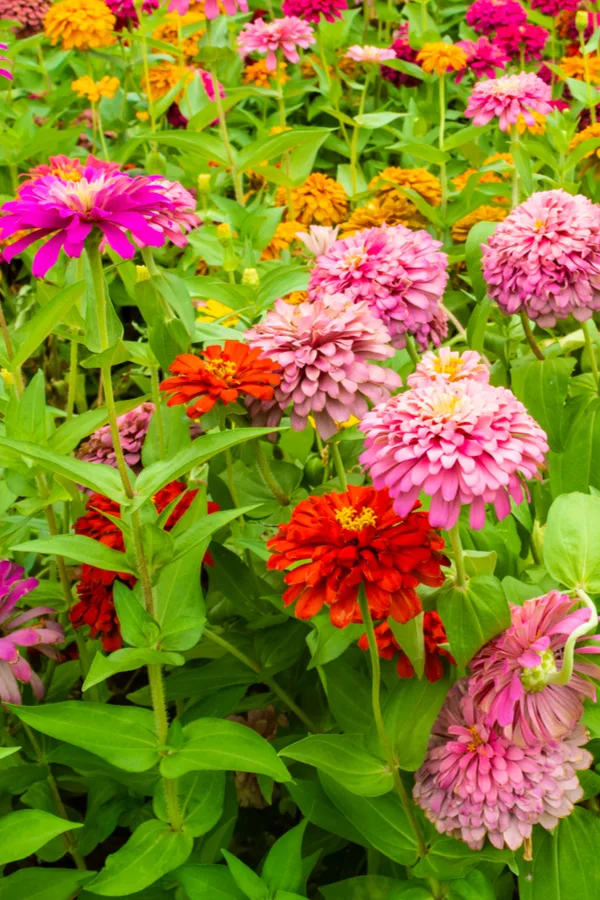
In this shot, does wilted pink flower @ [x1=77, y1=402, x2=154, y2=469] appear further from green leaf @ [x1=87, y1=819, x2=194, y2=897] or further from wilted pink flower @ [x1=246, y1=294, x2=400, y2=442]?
green leaf @ [x1=87, y1=819, x2=194, y2=897]

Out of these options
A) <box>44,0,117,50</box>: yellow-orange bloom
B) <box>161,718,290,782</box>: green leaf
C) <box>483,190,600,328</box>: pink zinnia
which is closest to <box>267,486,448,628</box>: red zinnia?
<box>161,718,290,782</box>: green leaf

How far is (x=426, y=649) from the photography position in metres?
0.86

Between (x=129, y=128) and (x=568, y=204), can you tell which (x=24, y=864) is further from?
(x=129, y=128)

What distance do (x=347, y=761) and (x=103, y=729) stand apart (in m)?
0.22

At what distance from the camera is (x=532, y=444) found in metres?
0.72

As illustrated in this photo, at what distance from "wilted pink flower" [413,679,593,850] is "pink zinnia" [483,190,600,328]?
0.46 m

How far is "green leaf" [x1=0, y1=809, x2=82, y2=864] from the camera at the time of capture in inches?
30.9

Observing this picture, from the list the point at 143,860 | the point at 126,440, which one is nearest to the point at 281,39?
the point at 126,440

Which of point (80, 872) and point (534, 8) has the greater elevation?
point (534, 8)

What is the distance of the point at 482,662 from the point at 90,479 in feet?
1.19

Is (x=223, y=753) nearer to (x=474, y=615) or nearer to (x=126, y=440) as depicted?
(x=474, y=615)

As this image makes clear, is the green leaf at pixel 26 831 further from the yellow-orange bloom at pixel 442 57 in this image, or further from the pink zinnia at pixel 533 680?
the yellow-orange bloom at pixel 442 57

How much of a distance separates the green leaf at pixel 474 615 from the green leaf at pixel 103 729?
0.99 ft

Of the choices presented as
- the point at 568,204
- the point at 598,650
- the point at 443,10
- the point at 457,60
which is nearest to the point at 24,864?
the point at 598,650
